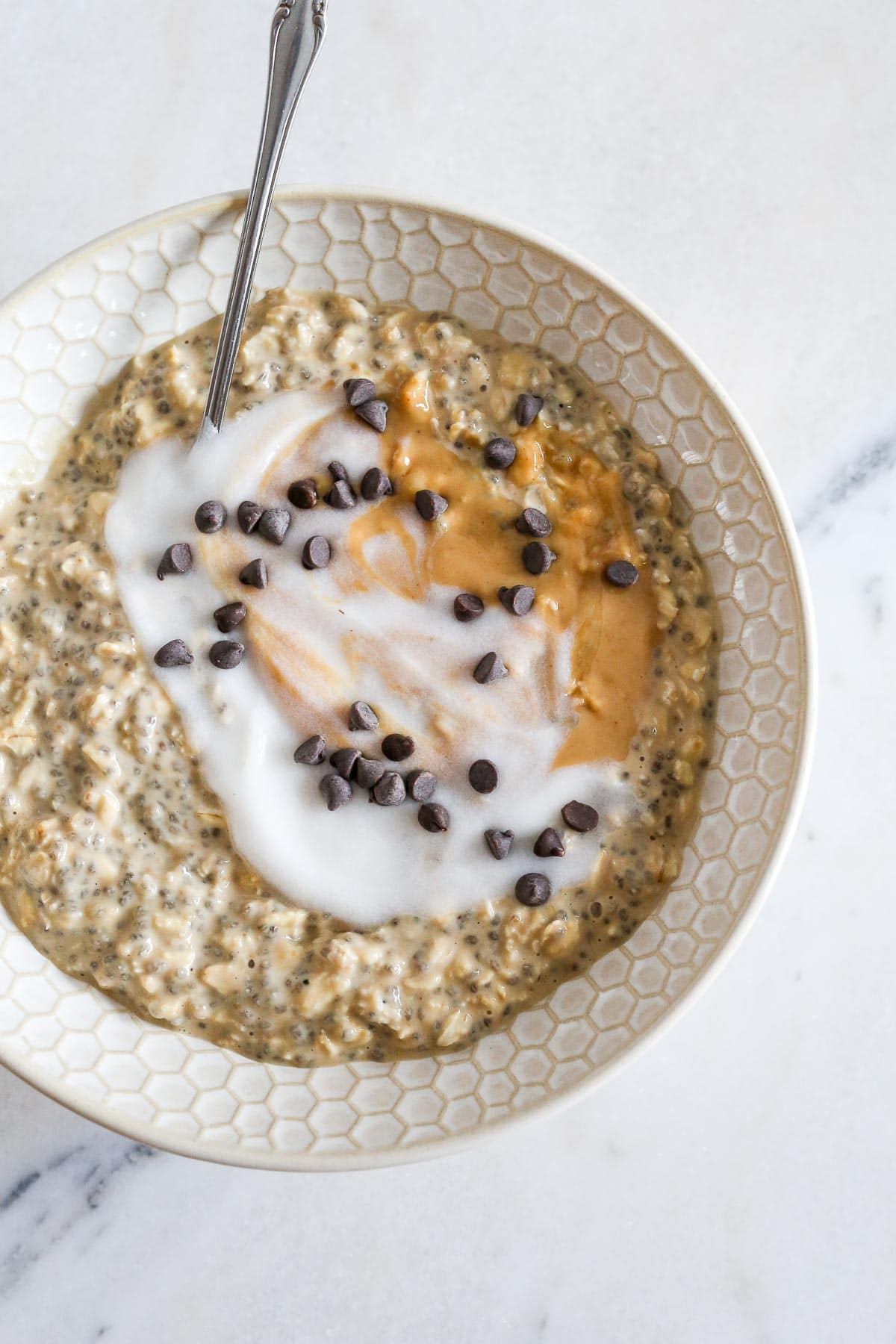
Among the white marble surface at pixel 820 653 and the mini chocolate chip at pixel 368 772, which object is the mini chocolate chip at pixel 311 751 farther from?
the white marble surface at pixel 820 653

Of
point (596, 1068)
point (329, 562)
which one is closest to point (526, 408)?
point (329, 562)

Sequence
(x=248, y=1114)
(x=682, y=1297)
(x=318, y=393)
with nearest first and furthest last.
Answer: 1. (x=248, y=1114)
2. (x=318, y=393)
3. (x=682, y=1297)

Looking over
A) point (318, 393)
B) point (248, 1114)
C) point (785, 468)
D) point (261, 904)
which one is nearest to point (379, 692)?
point (261, 904)

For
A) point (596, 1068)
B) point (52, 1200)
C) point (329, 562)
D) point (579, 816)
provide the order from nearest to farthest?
point (596, 1068) < point (579, 816) < point (329, 562) < point (52, 1200)

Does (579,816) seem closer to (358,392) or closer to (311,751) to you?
Result: (311,751)

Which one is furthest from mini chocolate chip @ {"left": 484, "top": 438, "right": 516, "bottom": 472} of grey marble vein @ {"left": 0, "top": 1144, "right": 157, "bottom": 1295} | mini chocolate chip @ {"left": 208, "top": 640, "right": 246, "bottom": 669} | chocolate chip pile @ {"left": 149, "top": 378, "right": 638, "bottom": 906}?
grey marble vein @ {"left": 0, "top": 1144, "right": 157, "bottom": 1295}

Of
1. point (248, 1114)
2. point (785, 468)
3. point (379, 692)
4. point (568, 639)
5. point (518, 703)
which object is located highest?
→ point (785, 468)

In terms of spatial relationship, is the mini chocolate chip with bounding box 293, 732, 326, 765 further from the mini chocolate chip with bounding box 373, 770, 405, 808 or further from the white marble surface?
the white marble surface

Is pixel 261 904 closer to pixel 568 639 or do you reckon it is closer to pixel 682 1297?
pixel 568 639
